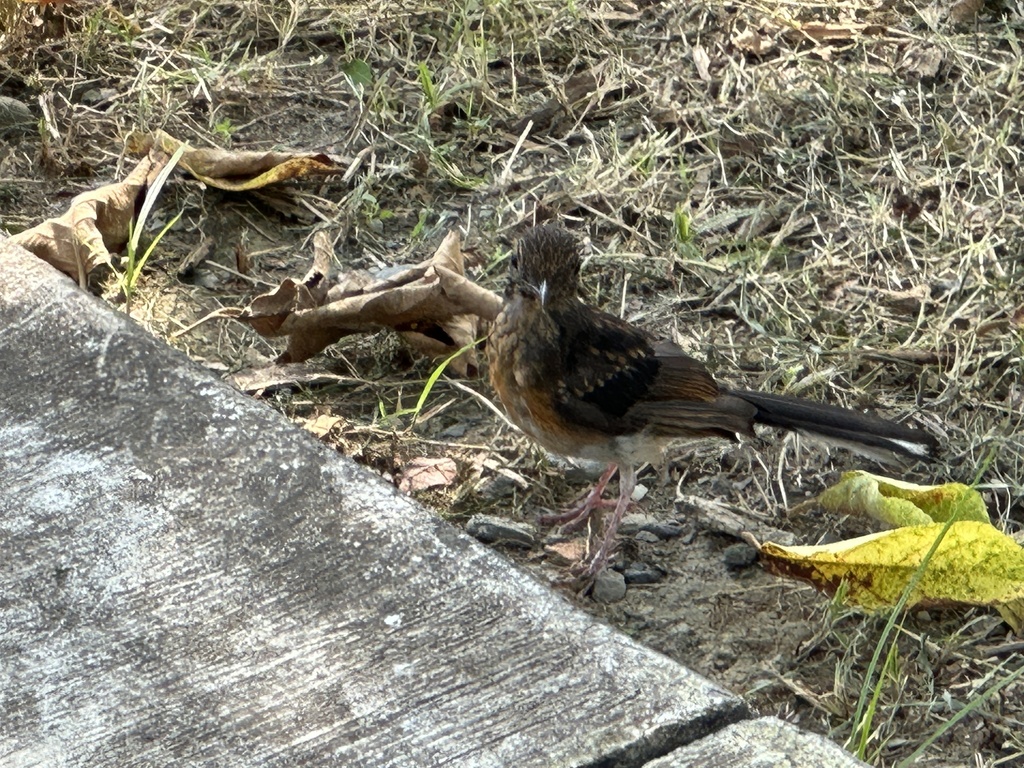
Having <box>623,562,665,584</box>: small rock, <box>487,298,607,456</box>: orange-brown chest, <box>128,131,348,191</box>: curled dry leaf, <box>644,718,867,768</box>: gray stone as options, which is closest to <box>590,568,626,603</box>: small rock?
<box>623,562,665,584</box>: small rock

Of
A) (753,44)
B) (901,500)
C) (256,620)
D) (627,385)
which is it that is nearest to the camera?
(256,620)

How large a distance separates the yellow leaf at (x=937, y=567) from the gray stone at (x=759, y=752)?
131 cm

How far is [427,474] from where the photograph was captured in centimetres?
434

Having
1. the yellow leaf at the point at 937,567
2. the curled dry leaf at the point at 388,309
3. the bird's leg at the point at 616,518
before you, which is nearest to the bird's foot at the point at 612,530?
the bird's leg at the point at 616,518

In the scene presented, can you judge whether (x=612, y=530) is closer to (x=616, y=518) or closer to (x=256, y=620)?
(x=616, y=518)

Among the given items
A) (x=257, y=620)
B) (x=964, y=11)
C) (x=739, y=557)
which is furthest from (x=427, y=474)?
(x=964, y=11)

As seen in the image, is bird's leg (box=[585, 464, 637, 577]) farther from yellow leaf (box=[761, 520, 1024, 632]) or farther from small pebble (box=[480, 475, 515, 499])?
yellow leaf (box=[761, 520, 1024, 632])

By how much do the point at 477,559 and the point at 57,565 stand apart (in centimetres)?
80

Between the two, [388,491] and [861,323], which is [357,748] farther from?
[861,323]

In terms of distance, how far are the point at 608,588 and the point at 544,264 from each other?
0.95 m

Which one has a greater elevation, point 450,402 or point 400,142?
point 400,142

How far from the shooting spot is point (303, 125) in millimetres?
6035

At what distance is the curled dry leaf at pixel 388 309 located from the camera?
4.69m

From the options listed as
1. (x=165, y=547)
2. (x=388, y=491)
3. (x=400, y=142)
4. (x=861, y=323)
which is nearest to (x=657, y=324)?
(x=861, y=323)
